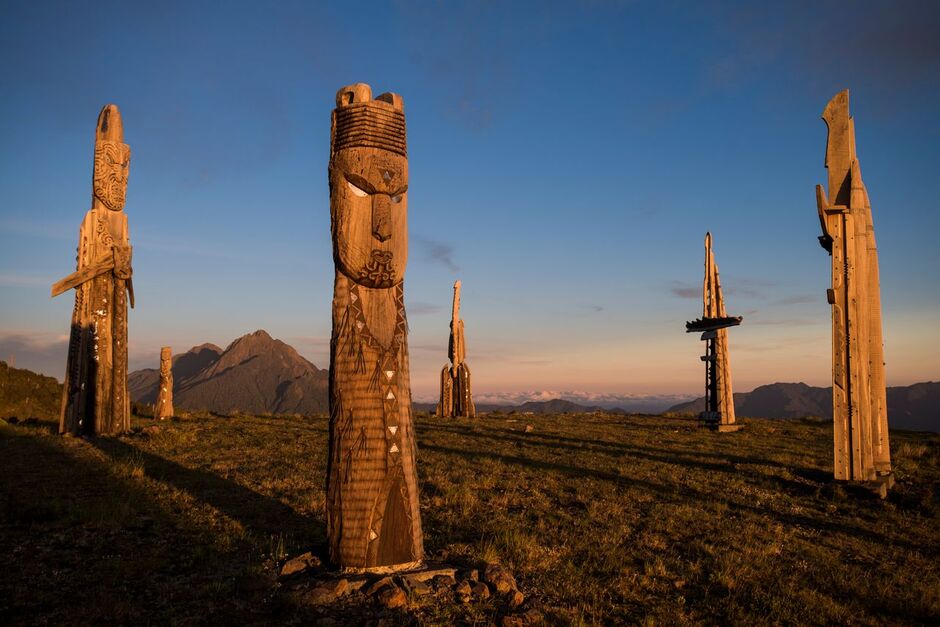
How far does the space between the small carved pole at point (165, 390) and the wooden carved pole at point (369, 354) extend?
17807 mm

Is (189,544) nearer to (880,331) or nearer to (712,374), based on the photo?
(880,331)

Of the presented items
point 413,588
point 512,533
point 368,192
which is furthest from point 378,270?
point 512,533

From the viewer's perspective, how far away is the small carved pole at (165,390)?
21.4 metres

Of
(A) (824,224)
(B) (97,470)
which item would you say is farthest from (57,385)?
(A) (824,224)

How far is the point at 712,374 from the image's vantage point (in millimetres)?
22016

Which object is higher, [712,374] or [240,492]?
[712,374]

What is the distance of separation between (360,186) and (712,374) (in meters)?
19.1

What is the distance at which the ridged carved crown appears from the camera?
6.27 m

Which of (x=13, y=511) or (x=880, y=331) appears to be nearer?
(x=13, y=511)

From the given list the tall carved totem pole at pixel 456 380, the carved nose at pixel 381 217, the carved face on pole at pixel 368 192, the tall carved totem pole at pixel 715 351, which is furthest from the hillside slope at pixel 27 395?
the tall carved totem pole at pixel 715 351

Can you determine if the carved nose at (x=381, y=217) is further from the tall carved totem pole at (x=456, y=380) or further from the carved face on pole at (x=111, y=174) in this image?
the tall carved totem pole at (x=456, y=380)

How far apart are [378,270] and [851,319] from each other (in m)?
10.6

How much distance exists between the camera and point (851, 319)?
12.1 m

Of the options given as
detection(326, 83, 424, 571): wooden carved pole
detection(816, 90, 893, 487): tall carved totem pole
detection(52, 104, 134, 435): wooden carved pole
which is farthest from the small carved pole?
detection(816, 90, 893, 487): tall carved totem pole
